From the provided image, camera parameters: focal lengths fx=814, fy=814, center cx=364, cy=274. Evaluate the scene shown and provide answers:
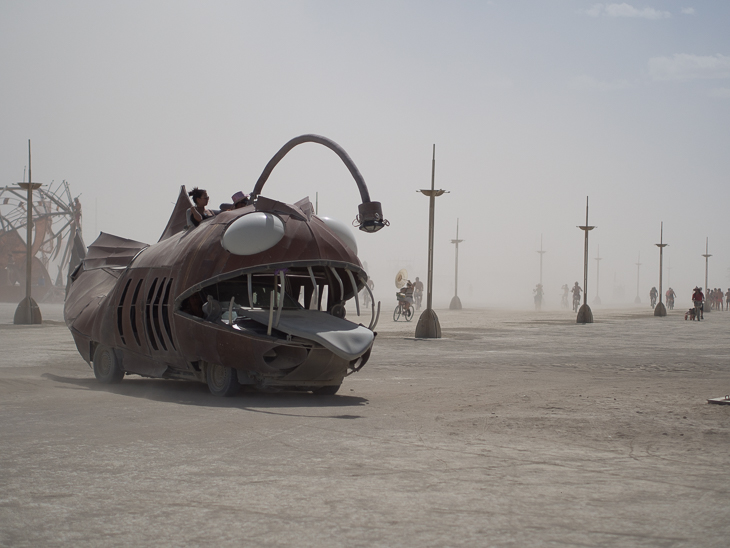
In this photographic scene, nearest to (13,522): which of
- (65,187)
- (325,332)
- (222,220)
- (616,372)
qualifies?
(325,332)

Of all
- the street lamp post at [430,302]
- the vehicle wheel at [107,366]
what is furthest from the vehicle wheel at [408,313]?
the vehicle wheel at [107,366]

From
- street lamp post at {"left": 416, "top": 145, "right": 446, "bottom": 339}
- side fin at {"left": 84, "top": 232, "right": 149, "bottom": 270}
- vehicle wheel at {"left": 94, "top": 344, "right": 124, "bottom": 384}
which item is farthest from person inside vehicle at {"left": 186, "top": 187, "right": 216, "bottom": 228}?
street lamp post at {"left": 416, "top": 145, "right": 446, "bottom": 339}

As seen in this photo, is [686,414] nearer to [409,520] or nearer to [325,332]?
[325,332]

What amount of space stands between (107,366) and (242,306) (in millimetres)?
3282

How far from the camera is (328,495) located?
5730 mm

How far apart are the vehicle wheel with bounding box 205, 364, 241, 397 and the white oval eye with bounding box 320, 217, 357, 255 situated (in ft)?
9.53

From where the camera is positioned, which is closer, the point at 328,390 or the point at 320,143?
the point at 328,390

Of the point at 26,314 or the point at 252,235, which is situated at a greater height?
the point at 252,235

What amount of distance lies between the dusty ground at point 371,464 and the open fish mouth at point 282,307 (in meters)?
0.91

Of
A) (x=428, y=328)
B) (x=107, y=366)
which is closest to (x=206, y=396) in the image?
(x=107, y=366)

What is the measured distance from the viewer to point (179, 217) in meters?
14.6

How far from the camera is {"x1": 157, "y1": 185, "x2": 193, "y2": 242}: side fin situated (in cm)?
1439

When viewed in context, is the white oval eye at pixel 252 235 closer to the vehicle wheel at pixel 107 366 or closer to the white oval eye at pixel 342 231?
the white oval eye at pixel 342 231

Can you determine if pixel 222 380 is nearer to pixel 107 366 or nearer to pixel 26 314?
pixel 107 366
